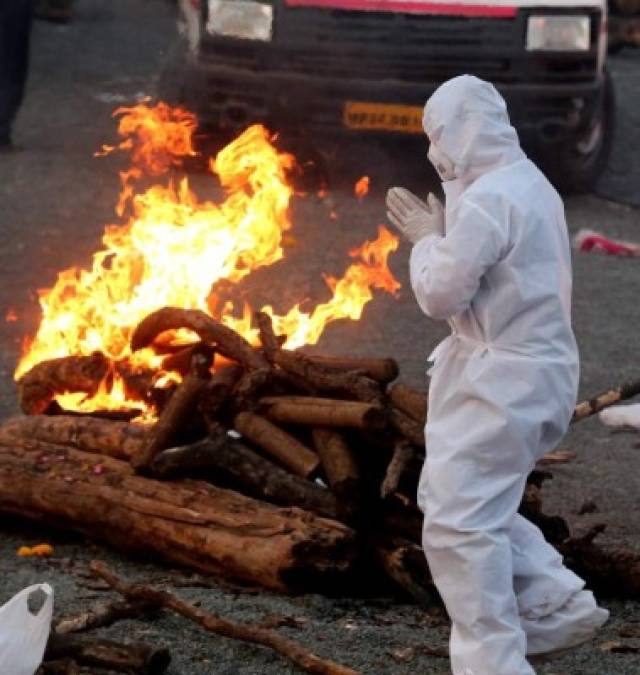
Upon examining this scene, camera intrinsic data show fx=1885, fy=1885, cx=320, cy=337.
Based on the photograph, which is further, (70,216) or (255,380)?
(70,216)

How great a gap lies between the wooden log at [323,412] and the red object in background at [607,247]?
6.35 meters

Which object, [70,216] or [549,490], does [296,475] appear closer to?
[549,490]

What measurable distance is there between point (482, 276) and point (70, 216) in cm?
841

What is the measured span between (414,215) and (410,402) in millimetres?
1288

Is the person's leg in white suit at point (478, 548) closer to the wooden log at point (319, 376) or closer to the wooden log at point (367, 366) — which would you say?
the wooden log at point (319, 376)

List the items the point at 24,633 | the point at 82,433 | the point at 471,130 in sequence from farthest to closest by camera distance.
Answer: the point at 82,433 → the point at 471,130 → the point at 24,633

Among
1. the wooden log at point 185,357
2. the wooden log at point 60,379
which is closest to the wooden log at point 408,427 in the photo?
the wooden log at point 185,357

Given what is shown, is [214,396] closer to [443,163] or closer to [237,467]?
[237,467]

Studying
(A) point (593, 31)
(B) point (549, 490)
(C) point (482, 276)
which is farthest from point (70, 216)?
(C) point (482, 276)

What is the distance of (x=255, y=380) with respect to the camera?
7.24m

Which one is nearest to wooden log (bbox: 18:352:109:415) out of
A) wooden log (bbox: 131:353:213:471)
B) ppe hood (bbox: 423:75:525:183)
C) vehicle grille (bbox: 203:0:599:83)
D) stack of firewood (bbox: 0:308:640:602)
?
stack of firewood (bbox: 0:308:640:602)

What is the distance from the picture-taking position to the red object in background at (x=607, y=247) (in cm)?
1311

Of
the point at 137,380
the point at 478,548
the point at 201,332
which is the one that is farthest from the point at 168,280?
the point at 478,548

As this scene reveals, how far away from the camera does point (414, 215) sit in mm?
5840
